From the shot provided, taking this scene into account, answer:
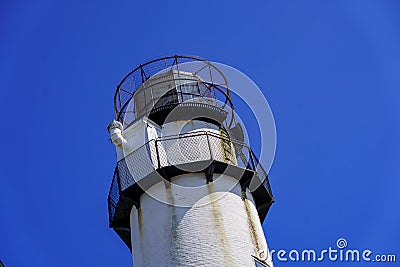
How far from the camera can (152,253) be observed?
16750 millimetres

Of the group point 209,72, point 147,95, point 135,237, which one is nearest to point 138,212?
point 135,237

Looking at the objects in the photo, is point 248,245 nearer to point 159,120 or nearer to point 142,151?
point 142,151

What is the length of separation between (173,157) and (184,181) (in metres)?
1.03

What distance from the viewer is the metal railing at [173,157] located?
60.3ft

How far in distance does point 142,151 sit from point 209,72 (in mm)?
5183

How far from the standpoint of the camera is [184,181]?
18078 mm

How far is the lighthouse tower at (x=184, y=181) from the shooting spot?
1658 centimetres

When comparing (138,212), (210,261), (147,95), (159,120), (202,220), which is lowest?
(210,261)

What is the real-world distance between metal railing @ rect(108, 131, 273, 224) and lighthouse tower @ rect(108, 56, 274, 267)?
0.03 metres

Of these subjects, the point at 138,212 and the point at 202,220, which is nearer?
the point at 202,220

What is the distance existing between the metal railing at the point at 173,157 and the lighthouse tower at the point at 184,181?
0.11 ft

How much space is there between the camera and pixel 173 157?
18734mm

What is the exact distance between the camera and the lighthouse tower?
16.6 m

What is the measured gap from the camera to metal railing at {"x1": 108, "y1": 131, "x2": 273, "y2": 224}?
60.3 feet
